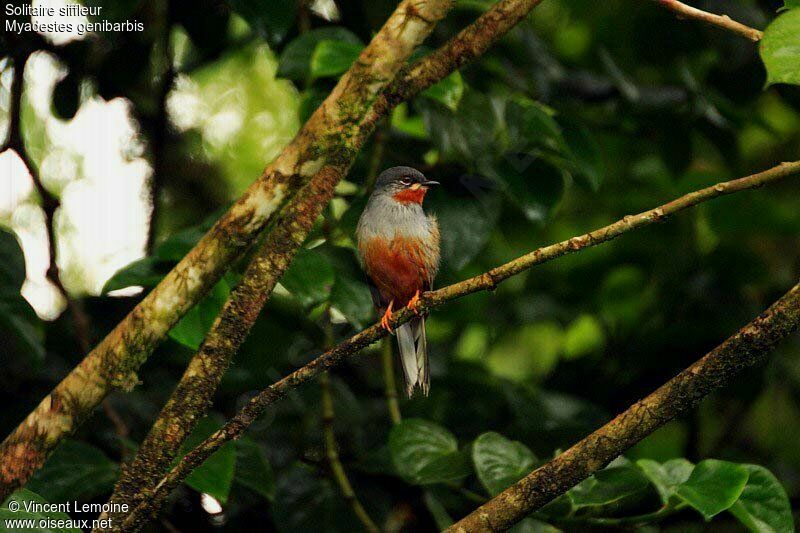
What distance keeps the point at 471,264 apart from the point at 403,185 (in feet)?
1.90

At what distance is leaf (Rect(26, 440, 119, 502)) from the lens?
9.18 feet

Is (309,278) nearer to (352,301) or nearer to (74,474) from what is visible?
(352,301)

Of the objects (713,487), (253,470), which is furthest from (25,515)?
(713,487)

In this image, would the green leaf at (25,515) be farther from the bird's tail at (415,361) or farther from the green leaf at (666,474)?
the bird's tail at (415,361)

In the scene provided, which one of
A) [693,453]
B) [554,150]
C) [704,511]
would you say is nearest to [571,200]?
[693,453]

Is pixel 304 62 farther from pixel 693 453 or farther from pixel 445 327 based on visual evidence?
pixel 693 453

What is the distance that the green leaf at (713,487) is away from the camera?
7.70 feet

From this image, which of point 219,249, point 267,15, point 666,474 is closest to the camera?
point 219,249

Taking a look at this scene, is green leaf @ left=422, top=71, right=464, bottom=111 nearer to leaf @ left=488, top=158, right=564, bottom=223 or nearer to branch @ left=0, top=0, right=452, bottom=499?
leaf @ left=488, top=158, right=564, bottom=223

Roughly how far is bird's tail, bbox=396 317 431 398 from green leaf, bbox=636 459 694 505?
1.26m

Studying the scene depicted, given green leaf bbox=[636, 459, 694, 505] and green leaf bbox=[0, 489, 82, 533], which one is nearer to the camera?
green leaf bbox=[0, 489, 82, 533]

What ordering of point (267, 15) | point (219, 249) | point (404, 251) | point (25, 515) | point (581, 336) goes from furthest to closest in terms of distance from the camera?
point (581, 336) → point (404, 251) → point (267, 15) → point (219, 249) → point (25, 515)

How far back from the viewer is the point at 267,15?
3.33 m

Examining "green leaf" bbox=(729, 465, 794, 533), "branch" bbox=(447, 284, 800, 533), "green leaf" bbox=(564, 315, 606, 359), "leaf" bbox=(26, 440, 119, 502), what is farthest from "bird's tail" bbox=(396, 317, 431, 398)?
"green leaf" bbox=(564, 315, 606, 359)
